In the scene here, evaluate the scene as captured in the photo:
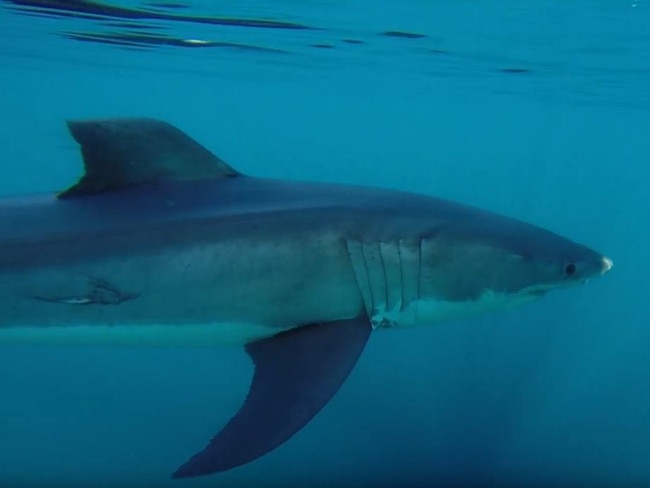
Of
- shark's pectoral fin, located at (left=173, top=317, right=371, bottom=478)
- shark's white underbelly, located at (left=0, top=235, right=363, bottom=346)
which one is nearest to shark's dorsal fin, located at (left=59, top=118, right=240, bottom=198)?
shark's white underbelly, located at (left=0, top=235, right=363, bottom=346)

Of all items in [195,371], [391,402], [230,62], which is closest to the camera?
[391,402]

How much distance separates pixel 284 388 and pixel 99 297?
3.33 feet

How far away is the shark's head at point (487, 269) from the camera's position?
3.70m

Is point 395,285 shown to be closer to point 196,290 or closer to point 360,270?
point 360,270

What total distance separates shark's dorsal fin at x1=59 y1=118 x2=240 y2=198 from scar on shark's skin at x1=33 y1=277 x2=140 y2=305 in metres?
0.54

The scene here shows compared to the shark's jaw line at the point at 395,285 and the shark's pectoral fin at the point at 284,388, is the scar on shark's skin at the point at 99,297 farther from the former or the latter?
the shark's jaw line at the point at 395,285

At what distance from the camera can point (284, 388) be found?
128 inches

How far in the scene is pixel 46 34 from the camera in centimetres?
1338

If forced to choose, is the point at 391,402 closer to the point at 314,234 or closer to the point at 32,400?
the point at 32,400

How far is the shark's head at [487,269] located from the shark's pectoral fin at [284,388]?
1.34ft

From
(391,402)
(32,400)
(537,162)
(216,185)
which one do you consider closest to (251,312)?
(216,185)

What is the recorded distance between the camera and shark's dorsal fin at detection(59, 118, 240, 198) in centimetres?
379

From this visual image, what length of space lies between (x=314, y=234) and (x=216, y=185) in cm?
64

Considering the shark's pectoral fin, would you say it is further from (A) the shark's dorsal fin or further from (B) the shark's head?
(A) the shark's dorsal fin
